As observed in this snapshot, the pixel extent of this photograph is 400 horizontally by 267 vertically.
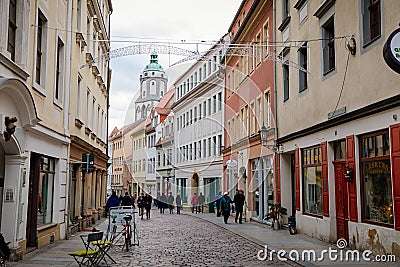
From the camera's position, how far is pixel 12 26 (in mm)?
10836

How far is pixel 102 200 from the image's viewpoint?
32656 millimetres

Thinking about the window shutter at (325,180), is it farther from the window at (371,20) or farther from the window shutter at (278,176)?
the window shutter at (278,176)

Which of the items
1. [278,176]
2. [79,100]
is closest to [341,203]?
[278,176]

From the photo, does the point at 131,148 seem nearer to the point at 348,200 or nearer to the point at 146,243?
the point at 146,243

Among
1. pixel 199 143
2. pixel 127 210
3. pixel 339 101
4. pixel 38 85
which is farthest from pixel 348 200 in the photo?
pixel 199 143

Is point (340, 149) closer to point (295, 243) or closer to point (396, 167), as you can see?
point (295, 243)

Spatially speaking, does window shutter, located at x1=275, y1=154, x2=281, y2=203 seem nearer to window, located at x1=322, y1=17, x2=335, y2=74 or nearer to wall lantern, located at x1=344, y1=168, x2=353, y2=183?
window, located at x1=322, y1=17, x2=335, y2=74

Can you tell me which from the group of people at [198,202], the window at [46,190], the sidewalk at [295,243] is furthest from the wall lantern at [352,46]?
the group of people at [198,202]

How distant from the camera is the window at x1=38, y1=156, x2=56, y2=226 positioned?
47.2ft

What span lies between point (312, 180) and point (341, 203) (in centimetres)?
274

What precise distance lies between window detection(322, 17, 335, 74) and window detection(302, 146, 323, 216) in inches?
108

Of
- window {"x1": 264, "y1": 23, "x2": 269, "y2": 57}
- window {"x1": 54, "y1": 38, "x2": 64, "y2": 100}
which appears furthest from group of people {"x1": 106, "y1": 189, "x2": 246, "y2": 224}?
window {"x1": 264, "y1": 23, "x2": 269, "y2": 57}

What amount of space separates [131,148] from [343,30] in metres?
45.2

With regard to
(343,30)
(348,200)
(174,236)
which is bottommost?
(174,236)
